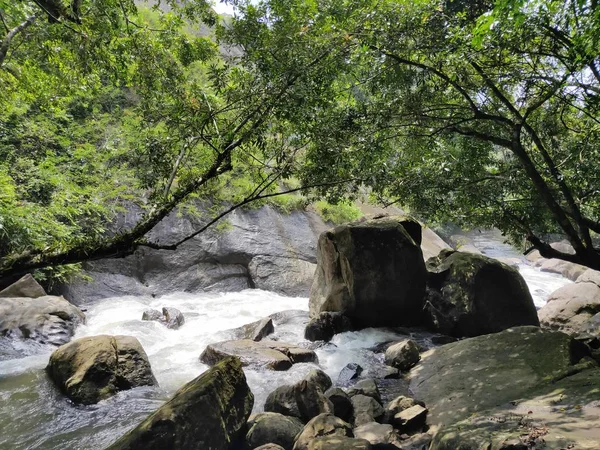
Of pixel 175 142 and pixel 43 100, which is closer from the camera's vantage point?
pixel 175 142

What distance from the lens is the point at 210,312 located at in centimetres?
1290

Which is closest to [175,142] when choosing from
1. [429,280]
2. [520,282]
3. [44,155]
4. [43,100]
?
[43,100]

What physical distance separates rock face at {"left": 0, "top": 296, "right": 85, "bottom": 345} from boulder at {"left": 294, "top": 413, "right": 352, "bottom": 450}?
7.10 m

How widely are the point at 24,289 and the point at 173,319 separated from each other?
4146 millimetres

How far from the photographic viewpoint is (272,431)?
18.3ft

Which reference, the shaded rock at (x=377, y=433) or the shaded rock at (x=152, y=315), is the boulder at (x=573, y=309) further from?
the shaded rock at (x=152, y=315)

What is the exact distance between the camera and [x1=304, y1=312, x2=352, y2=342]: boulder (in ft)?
35.1

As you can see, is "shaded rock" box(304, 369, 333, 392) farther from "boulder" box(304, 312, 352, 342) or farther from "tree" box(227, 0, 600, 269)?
"tree" box(227, 0, 600, 269)

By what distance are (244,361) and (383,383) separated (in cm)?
304

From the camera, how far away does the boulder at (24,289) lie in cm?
1058

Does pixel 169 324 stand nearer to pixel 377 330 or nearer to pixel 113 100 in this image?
pixel 377 330

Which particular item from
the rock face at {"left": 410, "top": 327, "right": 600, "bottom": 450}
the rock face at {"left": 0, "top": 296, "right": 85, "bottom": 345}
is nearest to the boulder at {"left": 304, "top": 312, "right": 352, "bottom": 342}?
the rock face at {"left": 410, "top": 327, "right": 600, "bottom": 450}

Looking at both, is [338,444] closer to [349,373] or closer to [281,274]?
[349,373]

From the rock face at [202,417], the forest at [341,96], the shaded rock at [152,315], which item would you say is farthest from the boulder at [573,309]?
the shaded rock at [152,315]
